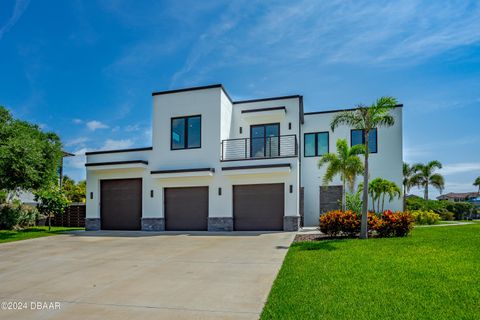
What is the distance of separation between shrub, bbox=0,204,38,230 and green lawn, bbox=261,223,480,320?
1671 centimetres

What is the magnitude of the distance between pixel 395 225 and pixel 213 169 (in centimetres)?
826

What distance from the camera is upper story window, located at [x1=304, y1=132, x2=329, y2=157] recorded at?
19.5 meters

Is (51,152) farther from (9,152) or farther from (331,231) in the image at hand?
(331,231)

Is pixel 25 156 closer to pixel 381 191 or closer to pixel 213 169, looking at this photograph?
pixel 213 169

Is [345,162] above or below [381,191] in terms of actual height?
above

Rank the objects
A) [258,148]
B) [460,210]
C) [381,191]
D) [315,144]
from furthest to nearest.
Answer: [460,210], [315,144], [258,148], [381,191]

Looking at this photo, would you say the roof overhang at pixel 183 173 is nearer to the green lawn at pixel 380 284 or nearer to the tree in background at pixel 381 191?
the green lawn at pixel 380 284

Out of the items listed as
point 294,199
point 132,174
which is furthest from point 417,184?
point 132,174

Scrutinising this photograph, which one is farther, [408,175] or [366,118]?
[408,175]

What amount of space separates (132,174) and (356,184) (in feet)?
40.6

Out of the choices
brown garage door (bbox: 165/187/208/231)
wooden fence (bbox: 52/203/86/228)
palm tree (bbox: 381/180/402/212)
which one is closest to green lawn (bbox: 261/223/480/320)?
brown garage door (bbox: 165/187/208/231)

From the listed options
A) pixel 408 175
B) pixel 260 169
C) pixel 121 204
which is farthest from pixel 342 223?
pixel 408 175

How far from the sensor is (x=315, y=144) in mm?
19641

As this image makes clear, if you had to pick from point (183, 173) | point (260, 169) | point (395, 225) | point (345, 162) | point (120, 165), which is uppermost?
point (345, 162)
